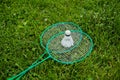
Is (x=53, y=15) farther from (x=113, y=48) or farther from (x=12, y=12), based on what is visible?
(x=113, y=48)

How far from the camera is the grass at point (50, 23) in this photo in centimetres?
340

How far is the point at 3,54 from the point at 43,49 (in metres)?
0.52

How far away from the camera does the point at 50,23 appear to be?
3988mm

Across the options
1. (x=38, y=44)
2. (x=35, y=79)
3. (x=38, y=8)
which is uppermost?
(x=38, y=8)

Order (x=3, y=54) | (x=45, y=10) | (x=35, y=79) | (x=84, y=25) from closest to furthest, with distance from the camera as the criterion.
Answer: (x=35, y=79) < (x=3, y=54) < (x=84, y=25) < (x=45, y=10)

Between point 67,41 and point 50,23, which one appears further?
point 50,23

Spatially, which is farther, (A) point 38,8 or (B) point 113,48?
(A) point 38,8

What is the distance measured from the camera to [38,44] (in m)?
3.68

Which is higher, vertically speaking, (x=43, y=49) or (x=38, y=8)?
(x=38, y=8)

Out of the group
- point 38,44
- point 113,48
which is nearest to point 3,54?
point 38,44

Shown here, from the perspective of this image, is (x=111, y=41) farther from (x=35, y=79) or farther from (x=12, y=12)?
(x=12, y=12)

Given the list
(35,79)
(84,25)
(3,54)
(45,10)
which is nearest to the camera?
(35,79)

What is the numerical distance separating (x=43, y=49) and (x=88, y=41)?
600 millimetres

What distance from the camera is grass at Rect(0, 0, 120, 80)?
3398 millimetres
